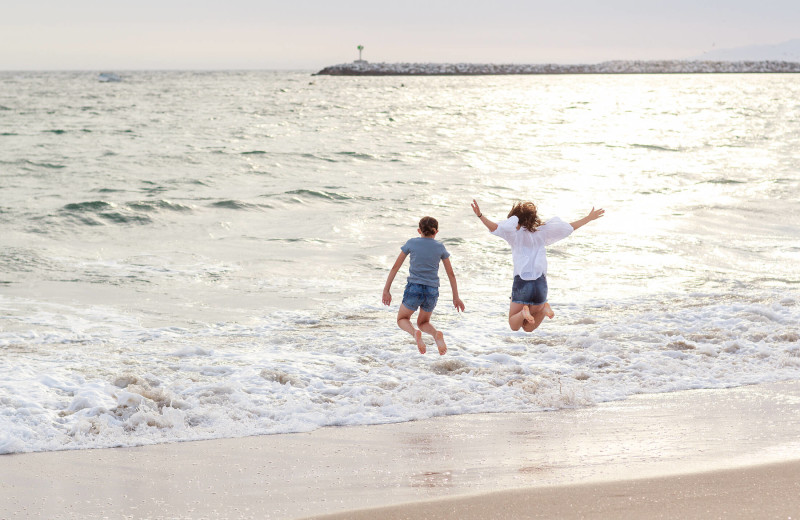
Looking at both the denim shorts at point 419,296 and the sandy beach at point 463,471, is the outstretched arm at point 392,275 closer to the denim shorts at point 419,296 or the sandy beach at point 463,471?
the denim shorts at point 419,296

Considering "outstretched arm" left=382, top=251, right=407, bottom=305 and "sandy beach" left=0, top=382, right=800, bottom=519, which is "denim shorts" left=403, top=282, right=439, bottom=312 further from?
"sandy beach" left=0, top=382, right=800, bottom=519

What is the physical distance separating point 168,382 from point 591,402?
4078 millimetres

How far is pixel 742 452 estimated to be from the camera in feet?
19.0

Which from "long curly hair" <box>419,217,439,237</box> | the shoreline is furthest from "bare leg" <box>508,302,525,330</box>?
the shoreline

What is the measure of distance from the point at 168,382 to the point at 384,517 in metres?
3.95

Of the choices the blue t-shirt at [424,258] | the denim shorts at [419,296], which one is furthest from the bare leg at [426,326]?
the blue t-shirt at [424,258]

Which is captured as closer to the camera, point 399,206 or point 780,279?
point 780,279

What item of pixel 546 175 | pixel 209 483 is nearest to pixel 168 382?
pixel 209 483

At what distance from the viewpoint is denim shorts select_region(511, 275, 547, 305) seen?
6906mm

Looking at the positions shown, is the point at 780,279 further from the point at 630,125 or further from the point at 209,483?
the point at 630,125

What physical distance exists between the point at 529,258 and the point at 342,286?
6297mm

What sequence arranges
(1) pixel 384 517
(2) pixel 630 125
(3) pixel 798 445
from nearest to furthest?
(1) pixel 384 517 → (3) pixel 798 445 → (2) pixel 630 125

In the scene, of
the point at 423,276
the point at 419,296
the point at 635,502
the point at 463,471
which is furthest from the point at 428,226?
the point at 635,502

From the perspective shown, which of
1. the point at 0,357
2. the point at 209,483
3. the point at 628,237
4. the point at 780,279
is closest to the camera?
the point at 209,483
